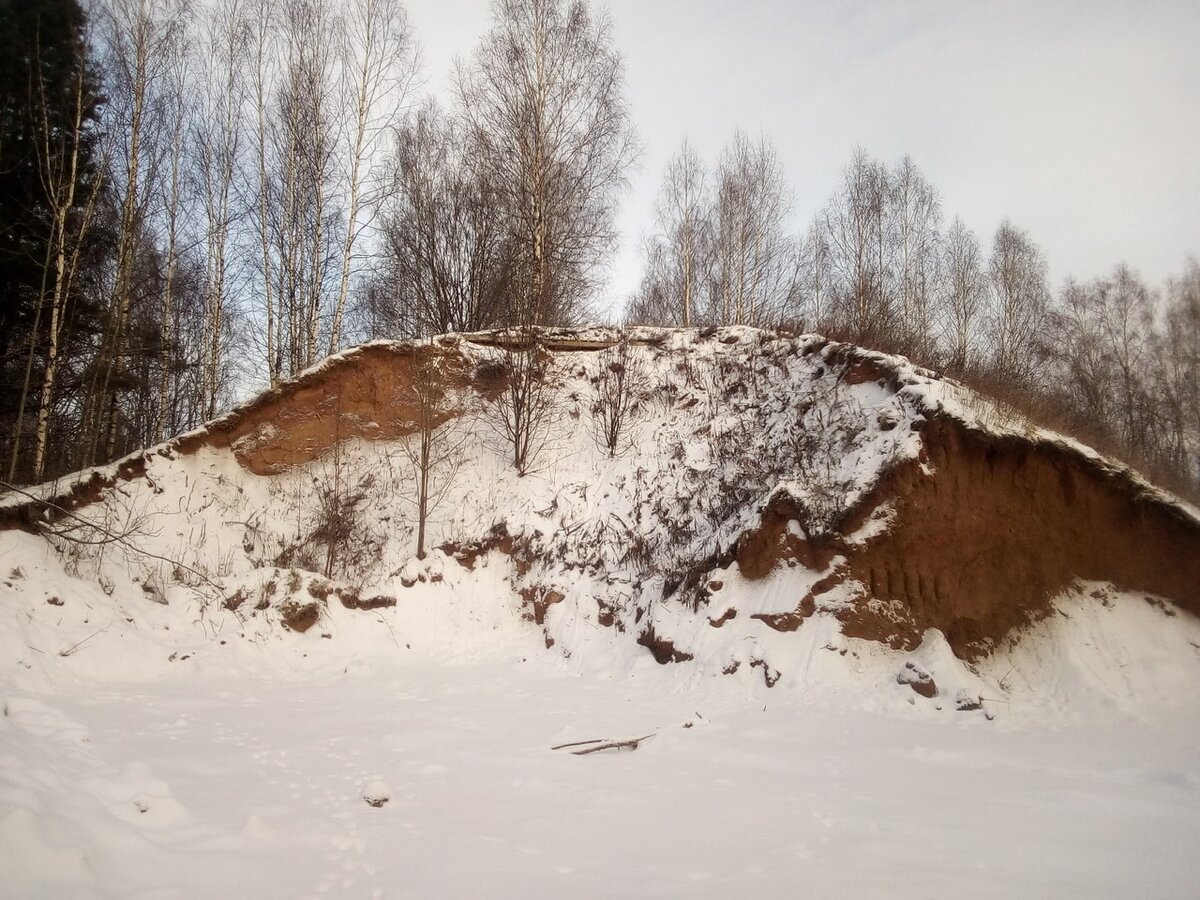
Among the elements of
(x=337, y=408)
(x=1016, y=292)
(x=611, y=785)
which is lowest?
(x=611, y=785)

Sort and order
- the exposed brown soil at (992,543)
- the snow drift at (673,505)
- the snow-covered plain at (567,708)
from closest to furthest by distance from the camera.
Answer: the snow-covered plain at (567,708), the exposed brown soil at (992,543), the snow drift at (673,505)

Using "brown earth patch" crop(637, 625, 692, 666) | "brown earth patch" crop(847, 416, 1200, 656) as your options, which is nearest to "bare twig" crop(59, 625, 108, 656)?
"brown earth patch" crop(637, 625, 692, 666)

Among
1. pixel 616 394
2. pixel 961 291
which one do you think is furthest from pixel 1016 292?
pixel 616 394

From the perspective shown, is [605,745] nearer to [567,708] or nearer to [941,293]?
[567,708]

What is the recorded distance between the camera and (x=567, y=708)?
761cm

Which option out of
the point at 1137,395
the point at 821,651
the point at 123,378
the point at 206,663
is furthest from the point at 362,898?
the point at 1137,395

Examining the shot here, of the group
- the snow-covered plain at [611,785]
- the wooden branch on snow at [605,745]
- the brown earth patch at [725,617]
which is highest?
the brown earth patch at [725,617]

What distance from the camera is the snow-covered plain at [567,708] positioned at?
344 cm

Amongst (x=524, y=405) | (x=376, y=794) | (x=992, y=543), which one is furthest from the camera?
(x=524, y=405)

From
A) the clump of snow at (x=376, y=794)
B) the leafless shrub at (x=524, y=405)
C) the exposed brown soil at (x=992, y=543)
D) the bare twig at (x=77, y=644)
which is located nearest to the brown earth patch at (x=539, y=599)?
the leafless shrub at (x=524, y=405)

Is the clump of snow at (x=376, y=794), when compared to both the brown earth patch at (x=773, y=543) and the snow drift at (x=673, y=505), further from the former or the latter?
the brown earth patch at (x=773, y=543)

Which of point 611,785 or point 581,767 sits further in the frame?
point 581,767

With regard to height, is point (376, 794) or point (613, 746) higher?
point (376, 794)

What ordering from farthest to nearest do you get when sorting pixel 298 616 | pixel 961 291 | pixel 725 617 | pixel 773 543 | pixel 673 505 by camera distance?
1. pixel 961 291
2. pixel 673 505
3. pixel 298 616
4. pixel 773 543
5. pixel 725 617
